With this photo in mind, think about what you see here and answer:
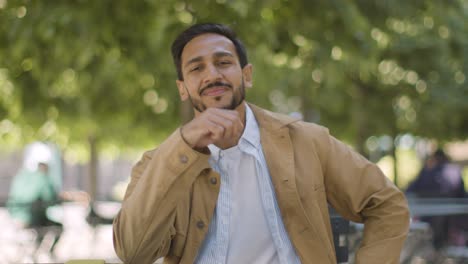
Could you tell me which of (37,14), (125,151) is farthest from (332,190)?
(125,151)

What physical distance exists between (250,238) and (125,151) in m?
13.9

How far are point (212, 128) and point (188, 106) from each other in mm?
5118

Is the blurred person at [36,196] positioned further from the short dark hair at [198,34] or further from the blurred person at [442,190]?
the short dark hair at [198,34]

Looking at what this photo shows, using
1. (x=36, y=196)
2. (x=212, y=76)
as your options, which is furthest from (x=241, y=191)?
(x=36, y=196)

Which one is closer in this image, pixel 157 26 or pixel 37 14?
pixel 37 14

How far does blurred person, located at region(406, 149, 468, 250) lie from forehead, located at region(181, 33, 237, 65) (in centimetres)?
652

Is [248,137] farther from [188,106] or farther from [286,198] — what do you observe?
[188,106]

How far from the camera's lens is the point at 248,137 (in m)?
2.55

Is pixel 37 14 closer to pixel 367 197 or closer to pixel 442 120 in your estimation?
pixel 367 197

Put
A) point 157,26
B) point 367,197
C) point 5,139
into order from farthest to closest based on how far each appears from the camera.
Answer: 1. point 5,139
2. point 157,26
3. point 367,197

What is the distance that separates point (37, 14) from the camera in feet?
18.0

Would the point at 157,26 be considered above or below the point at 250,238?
above

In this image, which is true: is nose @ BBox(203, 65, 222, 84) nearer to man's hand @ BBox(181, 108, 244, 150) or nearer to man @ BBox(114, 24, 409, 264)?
man @ BBox(114, 24, 409, 264)

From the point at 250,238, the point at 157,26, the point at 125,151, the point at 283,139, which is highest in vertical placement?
the point at 157,26
